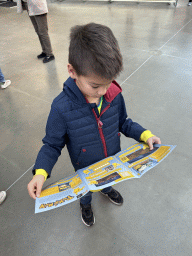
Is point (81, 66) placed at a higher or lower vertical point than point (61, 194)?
higher

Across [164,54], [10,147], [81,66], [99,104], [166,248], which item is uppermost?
[81,66]

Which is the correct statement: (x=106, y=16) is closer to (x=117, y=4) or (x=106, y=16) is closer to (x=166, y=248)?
(x=117, y=4)

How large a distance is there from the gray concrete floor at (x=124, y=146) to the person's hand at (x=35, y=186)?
0.67 m

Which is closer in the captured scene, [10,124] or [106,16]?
[10,124]

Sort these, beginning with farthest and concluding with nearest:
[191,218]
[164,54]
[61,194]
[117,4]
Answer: [117,4] → [164,54] → [191,218] → [61,194]

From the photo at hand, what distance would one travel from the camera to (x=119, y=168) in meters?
0.88

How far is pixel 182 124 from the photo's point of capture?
6.38 feet

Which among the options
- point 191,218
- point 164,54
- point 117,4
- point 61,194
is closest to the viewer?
point 61,194

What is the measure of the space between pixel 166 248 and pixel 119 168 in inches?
28.0

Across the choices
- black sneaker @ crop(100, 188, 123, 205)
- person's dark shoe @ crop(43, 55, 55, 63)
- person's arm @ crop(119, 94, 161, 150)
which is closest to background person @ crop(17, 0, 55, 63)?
person's dark shoe @ crop(43, 55, 55, 63)

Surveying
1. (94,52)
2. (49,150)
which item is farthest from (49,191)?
(94,52)

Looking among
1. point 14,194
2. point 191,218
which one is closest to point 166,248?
point 191,218

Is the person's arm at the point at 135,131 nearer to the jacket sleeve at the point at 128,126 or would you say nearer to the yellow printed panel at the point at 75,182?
the jacket sleeve at the point at 128,126

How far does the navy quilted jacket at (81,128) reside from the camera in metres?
0.82
